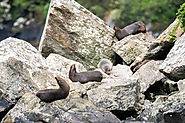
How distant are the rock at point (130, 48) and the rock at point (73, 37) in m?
0.43

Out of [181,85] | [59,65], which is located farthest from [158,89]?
[59,65]

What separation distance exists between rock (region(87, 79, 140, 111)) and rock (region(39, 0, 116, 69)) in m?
3.25

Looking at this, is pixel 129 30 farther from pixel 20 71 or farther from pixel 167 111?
pixel 167 111

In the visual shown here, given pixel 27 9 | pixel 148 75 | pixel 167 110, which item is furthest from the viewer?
pixel 27 9

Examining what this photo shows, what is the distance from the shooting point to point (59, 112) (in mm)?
5789

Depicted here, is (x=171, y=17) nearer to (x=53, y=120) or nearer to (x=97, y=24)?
(x=97, y=24)

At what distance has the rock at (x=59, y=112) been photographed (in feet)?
18.5

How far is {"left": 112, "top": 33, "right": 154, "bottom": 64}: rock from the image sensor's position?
9.41m

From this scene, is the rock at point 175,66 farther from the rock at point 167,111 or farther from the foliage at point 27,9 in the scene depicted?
the foliage at point 27,9

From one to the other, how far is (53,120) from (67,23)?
4567mm

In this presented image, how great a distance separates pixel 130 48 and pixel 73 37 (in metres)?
1.71

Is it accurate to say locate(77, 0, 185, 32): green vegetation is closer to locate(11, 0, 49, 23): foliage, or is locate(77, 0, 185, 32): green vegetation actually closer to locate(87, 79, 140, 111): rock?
locate(11, 0, 49, 23): foliage

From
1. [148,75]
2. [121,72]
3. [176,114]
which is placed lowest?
[121,72]

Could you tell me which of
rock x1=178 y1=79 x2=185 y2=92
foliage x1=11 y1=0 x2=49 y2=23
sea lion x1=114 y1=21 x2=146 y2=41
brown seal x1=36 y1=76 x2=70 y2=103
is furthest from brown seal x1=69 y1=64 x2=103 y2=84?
foliage x1=11 y1=0 x2=49 y2=23
